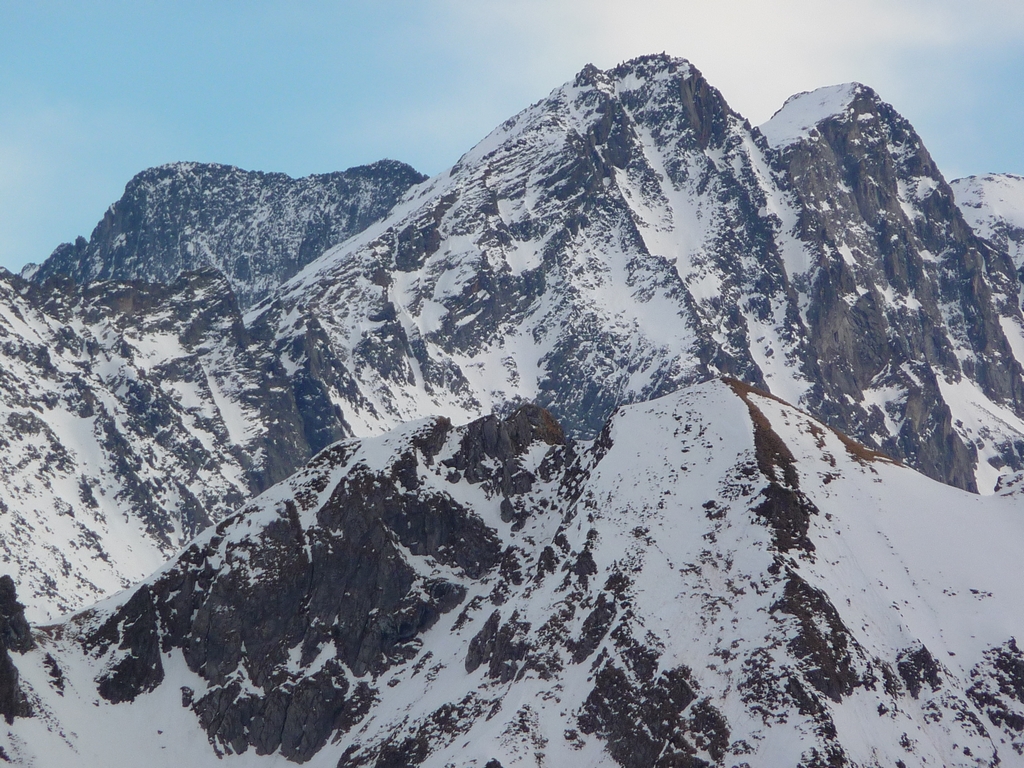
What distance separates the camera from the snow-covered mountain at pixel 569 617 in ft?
423

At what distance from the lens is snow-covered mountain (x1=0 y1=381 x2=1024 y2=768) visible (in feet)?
423

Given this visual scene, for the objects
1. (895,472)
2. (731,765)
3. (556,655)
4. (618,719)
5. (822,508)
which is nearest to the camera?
(731,765)

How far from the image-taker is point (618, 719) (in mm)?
130250

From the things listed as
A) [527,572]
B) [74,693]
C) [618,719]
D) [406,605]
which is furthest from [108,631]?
[618,719]

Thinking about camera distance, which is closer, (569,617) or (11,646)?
(569,617)

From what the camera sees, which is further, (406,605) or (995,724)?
(406,605)

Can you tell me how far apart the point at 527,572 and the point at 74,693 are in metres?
49.3

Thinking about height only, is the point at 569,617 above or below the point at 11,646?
below

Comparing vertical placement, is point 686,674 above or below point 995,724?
above

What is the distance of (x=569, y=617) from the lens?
465 feet

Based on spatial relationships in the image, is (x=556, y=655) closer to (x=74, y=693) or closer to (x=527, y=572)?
(x=527, y=572)

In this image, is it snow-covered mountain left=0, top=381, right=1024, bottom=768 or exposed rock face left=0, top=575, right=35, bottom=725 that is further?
exposed rock face left=0, top=575, right=35, bottom=725

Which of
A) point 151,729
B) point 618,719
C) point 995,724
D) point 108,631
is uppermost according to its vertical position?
point 108,631

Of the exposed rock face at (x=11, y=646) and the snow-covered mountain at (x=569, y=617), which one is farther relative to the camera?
the exposed rock face at (x=11, y=646)
